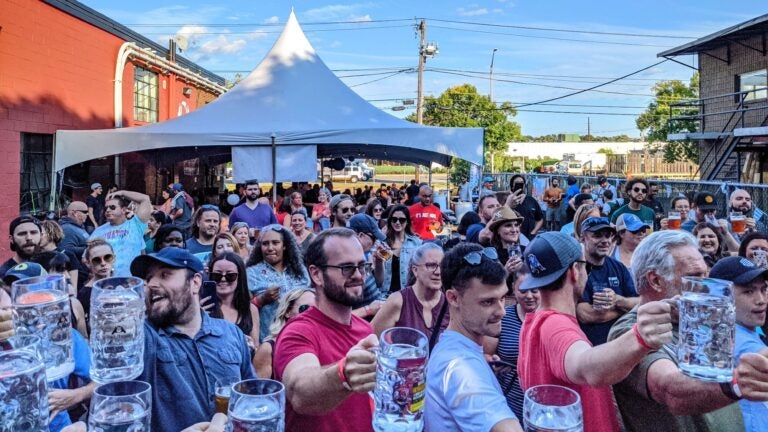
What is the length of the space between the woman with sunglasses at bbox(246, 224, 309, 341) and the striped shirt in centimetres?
157

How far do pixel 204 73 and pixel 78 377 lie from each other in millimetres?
23217

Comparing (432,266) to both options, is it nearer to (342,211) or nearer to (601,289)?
(601,289)

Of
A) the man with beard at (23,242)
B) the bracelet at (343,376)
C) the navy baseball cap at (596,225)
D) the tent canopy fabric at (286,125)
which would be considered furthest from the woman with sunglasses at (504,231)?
the tent canopy fabric at (286,125)

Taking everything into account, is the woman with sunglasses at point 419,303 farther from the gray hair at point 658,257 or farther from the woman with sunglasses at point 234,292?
the gray hair at point 658,257

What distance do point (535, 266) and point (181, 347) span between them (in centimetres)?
143

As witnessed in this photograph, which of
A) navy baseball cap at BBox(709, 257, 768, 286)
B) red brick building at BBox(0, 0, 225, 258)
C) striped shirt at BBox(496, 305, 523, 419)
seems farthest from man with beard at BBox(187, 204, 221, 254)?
red brick building at BBox(0, 0, 225, 258)

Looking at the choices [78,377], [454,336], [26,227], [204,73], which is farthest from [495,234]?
[204,73]

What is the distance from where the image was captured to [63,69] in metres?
11.9

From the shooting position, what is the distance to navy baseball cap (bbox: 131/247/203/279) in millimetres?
2367

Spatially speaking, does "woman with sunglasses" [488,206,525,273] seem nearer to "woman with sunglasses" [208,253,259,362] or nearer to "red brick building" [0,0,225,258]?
"woman with sunglasses" [208,253,259,362]

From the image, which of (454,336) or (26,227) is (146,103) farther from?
(454,336)

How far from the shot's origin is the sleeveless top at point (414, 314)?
325 centimetres

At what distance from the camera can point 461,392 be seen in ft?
5.63

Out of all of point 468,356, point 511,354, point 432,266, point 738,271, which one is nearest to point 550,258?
point 468,356
